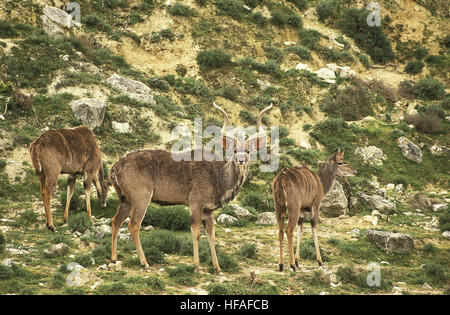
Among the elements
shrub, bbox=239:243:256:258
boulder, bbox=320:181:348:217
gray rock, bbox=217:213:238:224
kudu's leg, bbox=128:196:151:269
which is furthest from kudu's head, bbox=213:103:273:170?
boulder, bbox=320:181:348:217

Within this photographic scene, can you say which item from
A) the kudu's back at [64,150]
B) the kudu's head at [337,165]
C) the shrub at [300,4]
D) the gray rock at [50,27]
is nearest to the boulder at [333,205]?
the kudu's head at [337,165]

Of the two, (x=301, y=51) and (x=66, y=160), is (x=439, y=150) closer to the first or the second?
(x=301, y=51)

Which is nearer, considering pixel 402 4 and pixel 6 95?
pixel 6 95

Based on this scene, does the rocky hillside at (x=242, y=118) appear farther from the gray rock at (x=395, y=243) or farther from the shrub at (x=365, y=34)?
the shrub at (x=365, y=34)

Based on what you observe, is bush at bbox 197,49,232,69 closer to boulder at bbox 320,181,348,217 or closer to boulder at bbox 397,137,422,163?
boulder at bbox 397,137,422,163

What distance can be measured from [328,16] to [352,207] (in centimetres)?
2719

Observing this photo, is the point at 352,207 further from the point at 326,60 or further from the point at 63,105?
the point at 326,60

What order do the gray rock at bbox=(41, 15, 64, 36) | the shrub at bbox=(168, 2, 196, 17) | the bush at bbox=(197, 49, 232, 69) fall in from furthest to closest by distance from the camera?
the shrub at bbox=(168, 2, 196, 17) → the bush at bbox=(197, 49, 232, 69) → the gray rock at bbox=(41, 15, 64, 36)

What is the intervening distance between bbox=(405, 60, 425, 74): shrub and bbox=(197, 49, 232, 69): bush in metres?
17.4

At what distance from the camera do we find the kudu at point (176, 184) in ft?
36.6

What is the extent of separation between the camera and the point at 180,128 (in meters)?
23.7

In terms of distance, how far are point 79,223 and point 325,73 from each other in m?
23.3

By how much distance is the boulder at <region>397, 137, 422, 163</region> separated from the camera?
26.0m
